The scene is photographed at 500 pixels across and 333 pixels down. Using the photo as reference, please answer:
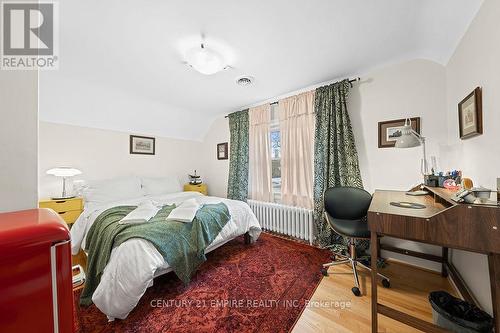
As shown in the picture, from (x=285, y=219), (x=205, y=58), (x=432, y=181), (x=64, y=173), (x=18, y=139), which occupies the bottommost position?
(x=285, y=219)

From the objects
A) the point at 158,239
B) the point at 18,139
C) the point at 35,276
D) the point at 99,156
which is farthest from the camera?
the point at 99,156

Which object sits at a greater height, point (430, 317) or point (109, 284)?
point (109, 284)

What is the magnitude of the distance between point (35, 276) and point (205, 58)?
1.96 m

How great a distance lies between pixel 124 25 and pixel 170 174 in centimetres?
295

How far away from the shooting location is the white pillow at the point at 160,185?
344 centimetres

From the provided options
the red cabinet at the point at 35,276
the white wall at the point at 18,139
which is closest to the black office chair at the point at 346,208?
the red cabinet at the point at 35,276

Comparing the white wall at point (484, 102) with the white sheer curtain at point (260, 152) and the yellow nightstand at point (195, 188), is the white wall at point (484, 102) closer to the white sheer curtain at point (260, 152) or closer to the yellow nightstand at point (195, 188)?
the white sheer curtain at point (260, 152)

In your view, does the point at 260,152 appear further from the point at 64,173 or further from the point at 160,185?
the point at 64,173

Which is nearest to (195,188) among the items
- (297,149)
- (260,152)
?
(260,152)

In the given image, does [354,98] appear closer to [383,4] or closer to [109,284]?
[383,4]

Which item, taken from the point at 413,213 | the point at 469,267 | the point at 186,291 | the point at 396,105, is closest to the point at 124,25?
the point at 186,291

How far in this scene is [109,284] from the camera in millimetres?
1400

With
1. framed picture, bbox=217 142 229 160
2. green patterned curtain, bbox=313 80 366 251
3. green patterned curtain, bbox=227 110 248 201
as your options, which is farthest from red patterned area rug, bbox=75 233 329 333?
framed picture, bbox=217 142 229 160

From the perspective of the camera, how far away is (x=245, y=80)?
2574 millimetres
